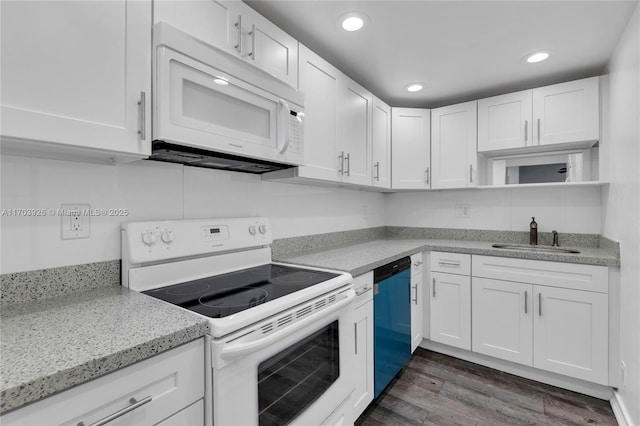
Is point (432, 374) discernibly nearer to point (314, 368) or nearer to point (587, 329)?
point (587, 329)

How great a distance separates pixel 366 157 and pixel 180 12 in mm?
1559

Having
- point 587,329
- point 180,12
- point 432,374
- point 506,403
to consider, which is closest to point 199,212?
point 180,12

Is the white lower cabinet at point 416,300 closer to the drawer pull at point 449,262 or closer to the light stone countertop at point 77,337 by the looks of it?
the drawer pull at point 449,262

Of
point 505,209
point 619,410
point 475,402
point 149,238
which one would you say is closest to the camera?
point 149,238

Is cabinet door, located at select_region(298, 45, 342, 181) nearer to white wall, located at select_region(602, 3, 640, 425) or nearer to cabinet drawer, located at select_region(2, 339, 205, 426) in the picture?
cabinet drawer, located at select_region(2, 339, 205, 426)

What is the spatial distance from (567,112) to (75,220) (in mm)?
3103

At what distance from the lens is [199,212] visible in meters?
1.55

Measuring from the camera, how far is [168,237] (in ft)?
4.32

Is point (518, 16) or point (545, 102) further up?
point (518, 16)

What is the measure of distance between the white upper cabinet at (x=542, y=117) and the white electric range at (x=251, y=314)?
6.61 feet

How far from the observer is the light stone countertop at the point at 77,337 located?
59cm

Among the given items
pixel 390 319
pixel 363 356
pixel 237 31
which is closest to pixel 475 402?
pixel 390 319

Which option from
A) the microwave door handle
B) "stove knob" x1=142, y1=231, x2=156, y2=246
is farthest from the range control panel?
the microwave door handle

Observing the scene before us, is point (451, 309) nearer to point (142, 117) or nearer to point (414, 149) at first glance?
point (414, 149)
